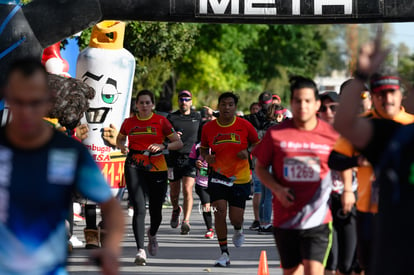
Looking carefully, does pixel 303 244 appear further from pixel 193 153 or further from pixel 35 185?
pixel 193 153

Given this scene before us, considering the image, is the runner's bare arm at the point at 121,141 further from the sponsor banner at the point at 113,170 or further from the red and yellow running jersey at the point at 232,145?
the red and yellow running jersey at the point at 232,145

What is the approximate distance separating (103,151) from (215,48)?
2856 centimetres

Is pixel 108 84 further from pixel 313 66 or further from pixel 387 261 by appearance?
pixel 313 66

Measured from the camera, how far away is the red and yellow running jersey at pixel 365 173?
23.3 ft

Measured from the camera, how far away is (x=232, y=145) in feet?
38.9

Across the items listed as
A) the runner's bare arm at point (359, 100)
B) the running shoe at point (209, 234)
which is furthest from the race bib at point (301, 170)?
the running shoe at point (209, 234)

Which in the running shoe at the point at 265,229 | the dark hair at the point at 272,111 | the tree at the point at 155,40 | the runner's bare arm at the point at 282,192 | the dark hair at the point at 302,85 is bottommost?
the running shoe at the point at 265,229

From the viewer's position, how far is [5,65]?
10.5 m

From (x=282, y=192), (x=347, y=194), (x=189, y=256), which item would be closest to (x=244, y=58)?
(x=189, y=256)

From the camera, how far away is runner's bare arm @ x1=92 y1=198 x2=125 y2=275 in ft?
14.0

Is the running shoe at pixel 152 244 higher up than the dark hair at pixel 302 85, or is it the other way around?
the dark hair at pixel 302 85

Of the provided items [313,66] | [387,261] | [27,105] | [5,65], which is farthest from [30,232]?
[313,66]

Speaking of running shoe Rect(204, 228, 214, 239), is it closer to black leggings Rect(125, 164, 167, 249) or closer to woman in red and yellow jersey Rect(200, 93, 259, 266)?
black leggings Rect(125, 164, 167, 249)

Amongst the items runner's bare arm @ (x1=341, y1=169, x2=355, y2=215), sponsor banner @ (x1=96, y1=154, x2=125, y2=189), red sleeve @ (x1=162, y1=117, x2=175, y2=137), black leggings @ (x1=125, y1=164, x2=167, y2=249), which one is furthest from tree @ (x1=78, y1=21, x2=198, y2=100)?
runner's bare arm @ (x1=341, y1=169, x2=355, y2=215)
